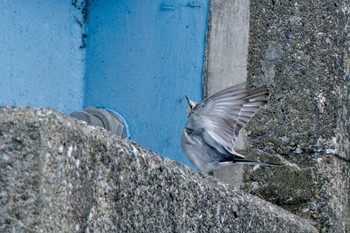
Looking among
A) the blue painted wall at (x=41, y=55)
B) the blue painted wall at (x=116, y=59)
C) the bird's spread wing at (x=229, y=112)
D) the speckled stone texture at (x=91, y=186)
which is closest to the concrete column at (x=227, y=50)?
the blue painted wall at (x=116, y=59)

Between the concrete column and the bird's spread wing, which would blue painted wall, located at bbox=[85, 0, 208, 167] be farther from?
the bird's spread wing

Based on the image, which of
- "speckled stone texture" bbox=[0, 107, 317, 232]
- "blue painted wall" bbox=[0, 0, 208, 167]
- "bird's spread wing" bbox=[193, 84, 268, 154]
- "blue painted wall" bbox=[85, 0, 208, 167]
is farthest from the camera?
"blue painted wall" bbox=[85, 0, 208, 167]

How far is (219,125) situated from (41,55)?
0.99 metres

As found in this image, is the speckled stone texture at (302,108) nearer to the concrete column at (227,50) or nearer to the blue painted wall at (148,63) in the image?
the concrete column at (227,50)

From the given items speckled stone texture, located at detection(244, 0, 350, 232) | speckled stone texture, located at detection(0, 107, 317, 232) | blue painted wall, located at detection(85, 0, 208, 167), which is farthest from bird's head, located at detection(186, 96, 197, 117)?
speckled stone texture, located at detection(0, 107, 317, 232)

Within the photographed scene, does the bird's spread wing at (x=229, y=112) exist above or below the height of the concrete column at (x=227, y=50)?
below

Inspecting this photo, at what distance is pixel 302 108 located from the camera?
4469 millimetres

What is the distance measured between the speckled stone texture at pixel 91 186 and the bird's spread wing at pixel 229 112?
2.89 ft

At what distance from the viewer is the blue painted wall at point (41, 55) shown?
4.18m

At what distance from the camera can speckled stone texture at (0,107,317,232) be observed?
191cm

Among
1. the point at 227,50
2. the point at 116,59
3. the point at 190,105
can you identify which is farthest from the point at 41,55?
the point at 227,50

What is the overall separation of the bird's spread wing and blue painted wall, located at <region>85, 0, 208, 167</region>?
34 centimetres

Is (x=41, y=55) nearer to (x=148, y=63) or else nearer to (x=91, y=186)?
(x=148, y=63)

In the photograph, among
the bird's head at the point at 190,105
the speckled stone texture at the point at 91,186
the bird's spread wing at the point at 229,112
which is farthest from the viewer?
the bird's head at the point at 190,105
